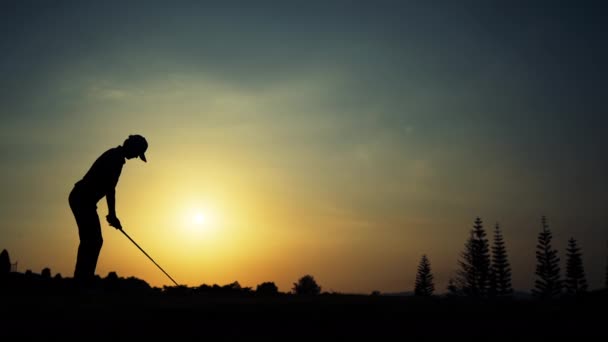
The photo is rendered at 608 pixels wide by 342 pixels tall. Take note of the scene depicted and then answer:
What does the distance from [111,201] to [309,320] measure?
223 inches

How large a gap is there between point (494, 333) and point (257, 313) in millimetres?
2542

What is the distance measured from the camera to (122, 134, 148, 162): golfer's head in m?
9.03

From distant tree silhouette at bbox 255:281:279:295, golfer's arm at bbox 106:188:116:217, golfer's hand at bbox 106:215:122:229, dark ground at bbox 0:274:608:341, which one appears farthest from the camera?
distant tree silhouette at bbox 255:281:279:295

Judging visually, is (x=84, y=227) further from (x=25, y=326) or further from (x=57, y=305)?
(x=25, y=326)

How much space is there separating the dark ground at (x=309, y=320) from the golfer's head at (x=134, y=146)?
11.7 ft

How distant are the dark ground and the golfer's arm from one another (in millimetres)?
3077

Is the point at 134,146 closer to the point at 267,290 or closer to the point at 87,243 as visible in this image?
the point at 87,243

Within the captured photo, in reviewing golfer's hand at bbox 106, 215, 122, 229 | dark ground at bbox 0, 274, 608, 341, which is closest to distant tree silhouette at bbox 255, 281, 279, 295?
golfer's hand at bbox 106, 215, 122, 229

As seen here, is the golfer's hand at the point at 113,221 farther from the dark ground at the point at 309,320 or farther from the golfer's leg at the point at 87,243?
the dark ground at the point at 309,320

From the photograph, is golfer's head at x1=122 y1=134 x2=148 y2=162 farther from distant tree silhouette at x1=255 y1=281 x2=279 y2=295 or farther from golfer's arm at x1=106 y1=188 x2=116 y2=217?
distant tree silhouette at x1=255 y1=281 x2=279 y2=295

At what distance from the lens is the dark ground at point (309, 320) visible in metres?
4.54

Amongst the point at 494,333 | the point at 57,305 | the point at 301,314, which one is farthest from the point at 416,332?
the point at 57,305

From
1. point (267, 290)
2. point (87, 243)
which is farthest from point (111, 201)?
→ point (267, 290)

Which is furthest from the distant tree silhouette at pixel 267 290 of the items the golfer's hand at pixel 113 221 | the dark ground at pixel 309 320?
the dark ground at pixel 309 320
